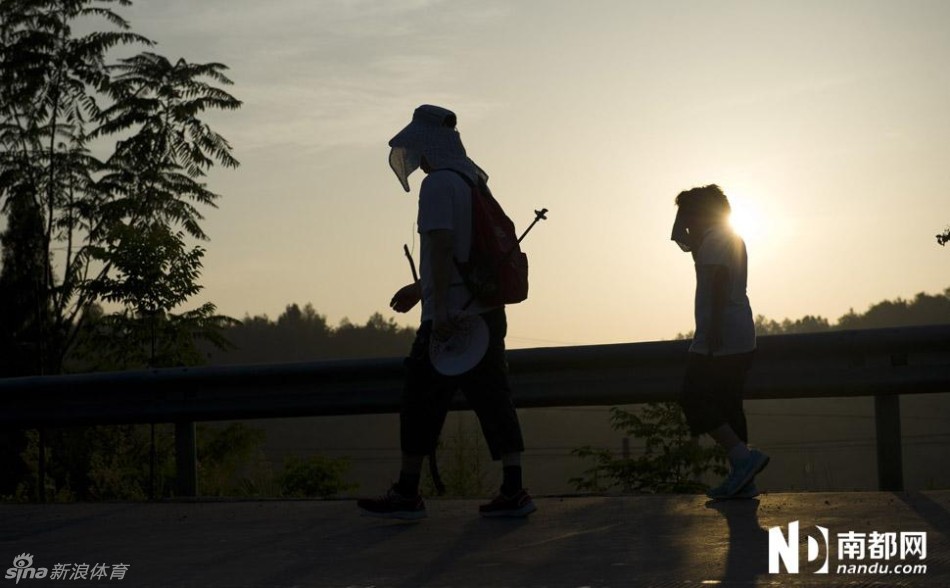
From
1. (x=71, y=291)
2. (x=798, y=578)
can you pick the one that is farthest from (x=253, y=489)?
(x=71, y=291)

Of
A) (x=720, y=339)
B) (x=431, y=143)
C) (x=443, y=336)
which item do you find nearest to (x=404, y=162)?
(x=431, y=143)

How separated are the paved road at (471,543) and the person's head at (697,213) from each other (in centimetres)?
140

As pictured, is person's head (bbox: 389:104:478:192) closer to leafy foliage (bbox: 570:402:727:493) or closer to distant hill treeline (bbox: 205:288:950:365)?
leafy foliage (bbox: 570:402:727:493)

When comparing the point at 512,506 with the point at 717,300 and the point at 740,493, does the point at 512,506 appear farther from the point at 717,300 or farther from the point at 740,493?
the point at 717,300

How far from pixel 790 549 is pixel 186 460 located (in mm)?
4391

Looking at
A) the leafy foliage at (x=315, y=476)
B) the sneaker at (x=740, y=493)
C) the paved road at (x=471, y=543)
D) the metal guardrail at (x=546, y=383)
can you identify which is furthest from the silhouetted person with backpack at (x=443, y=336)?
the leafy foliage at (x=315, y=476)

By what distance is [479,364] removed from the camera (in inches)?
260

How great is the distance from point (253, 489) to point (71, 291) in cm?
1406

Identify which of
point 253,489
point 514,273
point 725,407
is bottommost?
point 253,489

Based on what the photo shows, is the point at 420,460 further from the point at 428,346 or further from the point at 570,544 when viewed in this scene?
the point at 570,544

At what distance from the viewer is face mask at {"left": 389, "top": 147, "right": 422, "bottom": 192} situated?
22.4 feet

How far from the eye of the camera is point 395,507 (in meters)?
6.66

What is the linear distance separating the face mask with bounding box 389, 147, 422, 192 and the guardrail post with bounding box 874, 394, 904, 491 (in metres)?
2.71

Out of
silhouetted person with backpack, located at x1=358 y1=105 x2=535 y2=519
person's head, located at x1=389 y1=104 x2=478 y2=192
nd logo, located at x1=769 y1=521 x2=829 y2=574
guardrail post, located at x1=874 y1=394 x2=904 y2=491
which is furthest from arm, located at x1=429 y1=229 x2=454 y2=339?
guardrail post, located at x1=874 y1=394 x2=904 y2=491
